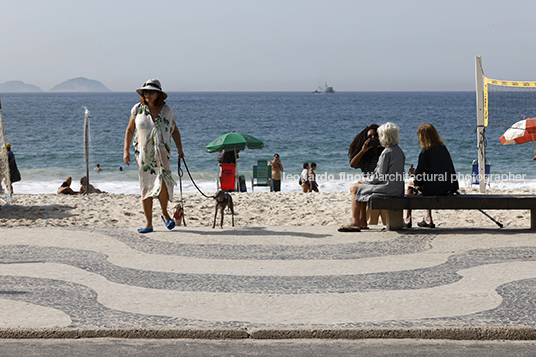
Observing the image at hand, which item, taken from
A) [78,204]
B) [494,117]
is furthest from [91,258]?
[494,117]

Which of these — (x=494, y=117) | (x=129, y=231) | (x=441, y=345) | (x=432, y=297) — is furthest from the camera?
(x=494, y=117)

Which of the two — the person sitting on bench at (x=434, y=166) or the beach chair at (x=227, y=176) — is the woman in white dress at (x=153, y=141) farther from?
the beach chair at (x=227, y=176)

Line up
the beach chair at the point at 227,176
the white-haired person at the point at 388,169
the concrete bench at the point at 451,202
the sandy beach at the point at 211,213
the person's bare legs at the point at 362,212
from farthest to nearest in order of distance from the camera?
the beach chair at the point at 227,176 < the sandy beach at the point at 211,213 < the person's bare legs at the point at 362,212 < the white-haired person at the point at 388,169 < the concrete bench at the point at 451,202

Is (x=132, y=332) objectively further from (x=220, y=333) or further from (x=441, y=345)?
(x=441, y=345)

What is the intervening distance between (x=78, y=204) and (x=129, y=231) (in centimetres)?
491

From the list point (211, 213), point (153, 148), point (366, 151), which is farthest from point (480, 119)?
point (153, 148)

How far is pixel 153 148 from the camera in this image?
7273 mm

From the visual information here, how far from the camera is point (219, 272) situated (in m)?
5.60

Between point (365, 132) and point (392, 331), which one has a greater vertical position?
point (365, 132)

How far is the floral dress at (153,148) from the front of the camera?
7234 millimetres

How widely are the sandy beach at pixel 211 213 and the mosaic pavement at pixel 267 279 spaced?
2.68 metres

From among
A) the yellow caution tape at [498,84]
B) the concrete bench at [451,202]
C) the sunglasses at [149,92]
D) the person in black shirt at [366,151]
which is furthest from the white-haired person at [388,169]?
the yellow caution tape at [498,84]

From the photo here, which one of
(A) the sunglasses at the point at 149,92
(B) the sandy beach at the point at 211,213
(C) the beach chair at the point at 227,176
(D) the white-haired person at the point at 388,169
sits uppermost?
(A) the sunglasses at the point at 149,92

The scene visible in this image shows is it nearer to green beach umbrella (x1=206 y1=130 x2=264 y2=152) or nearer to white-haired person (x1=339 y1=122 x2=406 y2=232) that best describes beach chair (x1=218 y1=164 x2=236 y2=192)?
green beach umbrella (x1=206 y1=130 x2=264 y2=152)
